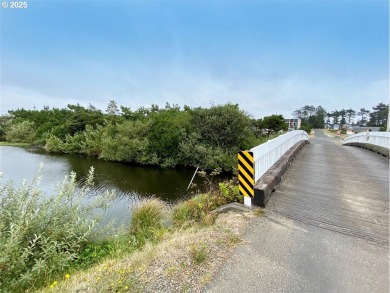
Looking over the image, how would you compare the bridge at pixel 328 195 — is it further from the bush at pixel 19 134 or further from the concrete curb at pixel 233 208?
the bush at pixel 19 134

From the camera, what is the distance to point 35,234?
2.52 metres

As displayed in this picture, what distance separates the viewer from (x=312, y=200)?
3533mm

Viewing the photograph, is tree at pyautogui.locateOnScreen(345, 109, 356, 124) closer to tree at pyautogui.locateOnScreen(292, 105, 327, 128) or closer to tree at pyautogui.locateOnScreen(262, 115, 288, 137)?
tree at pyautogui.locateOnScreen(292, 105, 327, 128)

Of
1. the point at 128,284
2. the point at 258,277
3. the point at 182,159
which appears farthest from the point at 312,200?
the point at 182,159

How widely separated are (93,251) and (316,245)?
3.72 metres

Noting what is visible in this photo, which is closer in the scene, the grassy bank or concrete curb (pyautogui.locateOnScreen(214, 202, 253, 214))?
the grassy bank

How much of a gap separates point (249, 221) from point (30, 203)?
3.21 m

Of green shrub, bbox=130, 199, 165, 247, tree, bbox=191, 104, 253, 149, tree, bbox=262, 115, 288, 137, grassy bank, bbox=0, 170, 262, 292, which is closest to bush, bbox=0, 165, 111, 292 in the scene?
grassy bank, bbox=0, 170, 262, 292

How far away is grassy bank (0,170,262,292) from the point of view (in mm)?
1882

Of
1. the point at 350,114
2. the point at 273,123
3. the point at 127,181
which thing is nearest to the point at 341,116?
the point at 350,114

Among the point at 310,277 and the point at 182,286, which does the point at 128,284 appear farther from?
the point at 310,277

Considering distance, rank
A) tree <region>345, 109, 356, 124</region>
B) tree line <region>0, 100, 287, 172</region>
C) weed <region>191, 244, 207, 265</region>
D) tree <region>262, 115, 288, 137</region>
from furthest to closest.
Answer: tree <region>345, 109, 356, 124</region>
tree <region>262, 115, 288, 137</region>
tree line <region>0, 100, 287, 172</region>
weed <region>191, 244, 207, 265</region>

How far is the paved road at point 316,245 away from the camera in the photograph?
1820mm

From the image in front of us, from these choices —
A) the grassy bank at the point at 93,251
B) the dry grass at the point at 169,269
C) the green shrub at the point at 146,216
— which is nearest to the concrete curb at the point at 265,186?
the grassy bank at the point at 93,251
